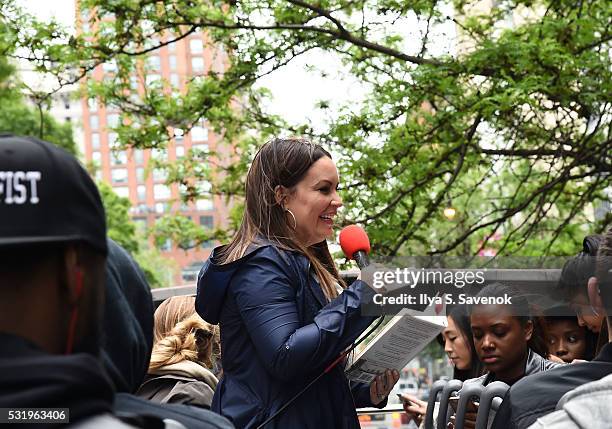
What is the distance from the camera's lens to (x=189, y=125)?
9258 mm

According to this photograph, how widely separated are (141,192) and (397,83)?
119507 millimetres

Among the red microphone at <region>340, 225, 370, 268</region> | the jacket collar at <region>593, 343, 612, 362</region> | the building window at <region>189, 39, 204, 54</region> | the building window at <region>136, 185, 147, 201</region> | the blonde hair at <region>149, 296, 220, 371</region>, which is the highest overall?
the building window at <region>189, 39, 204, 54</region>

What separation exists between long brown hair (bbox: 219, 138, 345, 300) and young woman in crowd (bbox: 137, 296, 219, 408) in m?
0.47

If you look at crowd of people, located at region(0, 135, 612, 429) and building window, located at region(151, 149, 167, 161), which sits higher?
building window, located at region(151, 149, 167, 161)

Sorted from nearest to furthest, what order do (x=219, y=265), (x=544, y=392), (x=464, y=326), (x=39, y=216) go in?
(x=39, y=216) → (x=544, y=392) → (x=219, y=265) → (x=464, y=326)

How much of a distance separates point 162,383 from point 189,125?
5809mm

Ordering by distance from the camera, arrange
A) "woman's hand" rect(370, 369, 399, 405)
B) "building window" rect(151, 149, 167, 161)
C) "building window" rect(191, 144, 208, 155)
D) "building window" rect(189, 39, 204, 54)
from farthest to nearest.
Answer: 1. "building window" rect(191, 144, 208, 155)
2. "building window" rect(189, 39, 204, 54)
3. "building window" rect(151, 149, 167, 161)
4. "woman's hand" rect(370, 369, 399, 405)

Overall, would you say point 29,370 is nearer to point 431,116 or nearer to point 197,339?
point 197,339

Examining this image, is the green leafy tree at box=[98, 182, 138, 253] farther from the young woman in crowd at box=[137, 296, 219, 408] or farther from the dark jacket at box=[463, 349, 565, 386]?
the dark jacket at box=[463, 349, 565, 386]

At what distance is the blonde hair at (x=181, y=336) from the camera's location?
386cm

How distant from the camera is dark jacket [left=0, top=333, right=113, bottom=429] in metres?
1.39

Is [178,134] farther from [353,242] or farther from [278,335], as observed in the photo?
[278,335]

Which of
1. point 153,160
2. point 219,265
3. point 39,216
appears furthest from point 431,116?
point 39,216

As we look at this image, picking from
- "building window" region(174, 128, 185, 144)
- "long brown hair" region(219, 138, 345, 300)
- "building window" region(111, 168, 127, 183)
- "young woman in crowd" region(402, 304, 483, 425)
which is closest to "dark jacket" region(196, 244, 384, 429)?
"long brown hair" region(219, 138, 345, 300)
